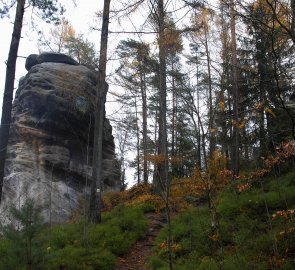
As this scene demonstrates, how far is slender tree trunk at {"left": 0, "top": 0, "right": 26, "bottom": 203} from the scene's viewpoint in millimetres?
8430

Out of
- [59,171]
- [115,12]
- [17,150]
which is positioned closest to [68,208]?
[59,171]

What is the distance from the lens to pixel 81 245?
8664 mm

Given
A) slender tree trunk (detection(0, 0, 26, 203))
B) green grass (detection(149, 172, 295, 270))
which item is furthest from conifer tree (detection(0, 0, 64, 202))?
green grass (detection(149, 172, 295, 270))

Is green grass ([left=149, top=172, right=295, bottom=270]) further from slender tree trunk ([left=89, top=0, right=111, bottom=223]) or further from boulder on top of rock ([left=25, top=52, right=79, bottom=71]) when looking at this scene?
boulder on top of rock ([left=25, top=52, right=79, bottom=71])

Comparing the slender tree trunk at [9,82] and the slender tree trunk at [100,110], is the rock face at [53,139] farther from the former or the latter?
the slender tree trunk at [9,82]

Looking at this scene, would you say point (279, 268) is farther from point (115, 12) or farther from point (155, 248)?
point (115, 12)

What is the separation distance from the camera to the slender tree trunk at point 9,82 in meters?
8.43

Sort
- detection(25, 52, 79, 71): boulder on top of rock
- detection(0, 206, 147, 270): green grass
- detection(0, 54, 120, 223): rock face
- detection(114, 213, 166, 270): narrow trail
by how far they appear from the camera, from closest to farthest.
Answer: detection(0, 206, 147, 270): green grass → detection(114, 213, 166, 270): narrow trail → detection(0, 54, 120, 223): rock face → detection(25, 52, 79, 71): boulder on top of rock

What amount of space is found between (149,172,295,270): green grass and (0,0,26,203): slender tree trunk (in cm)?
435

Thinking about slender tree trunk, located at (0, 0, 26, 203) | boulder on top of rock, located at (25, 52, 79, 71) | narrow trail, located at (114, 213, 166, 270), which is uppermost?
boulder on top of rock, located at (25, 52, 79, 71)

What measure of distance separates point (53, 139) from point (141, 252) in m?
8.49

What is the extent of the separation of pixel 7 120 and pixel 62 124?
7.91m

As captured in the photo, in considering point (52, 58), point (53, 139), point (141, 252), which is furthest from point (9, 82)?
point (52, 58)

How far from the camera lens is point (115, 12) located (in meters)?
10.3
